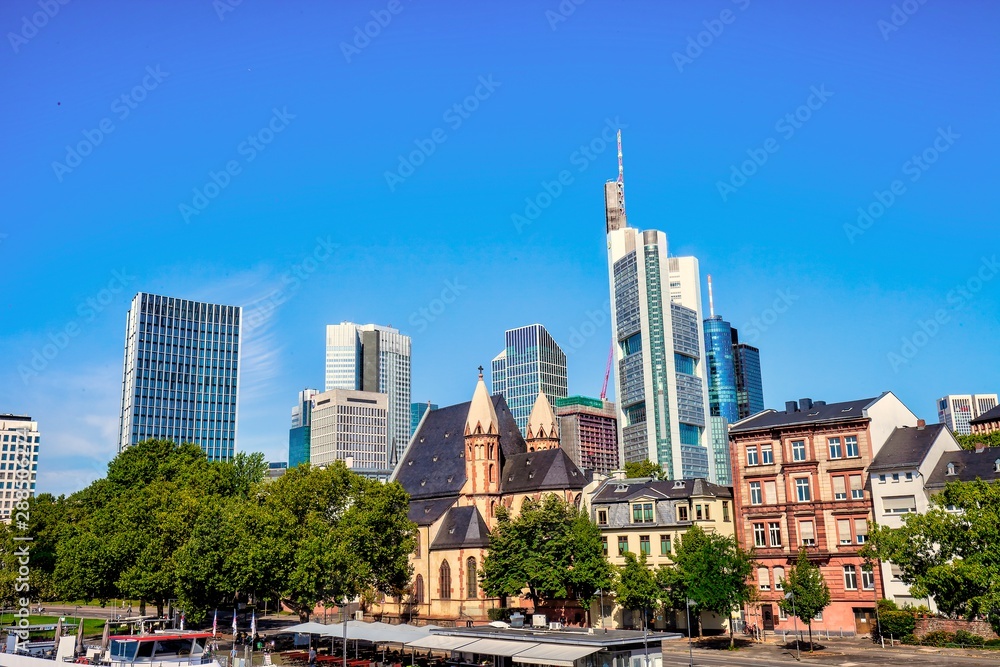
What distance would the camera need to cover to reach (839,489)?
74.6m

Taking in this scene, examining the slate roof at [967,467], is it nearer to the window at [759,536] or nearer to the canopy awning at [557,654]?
the window at [759,536]

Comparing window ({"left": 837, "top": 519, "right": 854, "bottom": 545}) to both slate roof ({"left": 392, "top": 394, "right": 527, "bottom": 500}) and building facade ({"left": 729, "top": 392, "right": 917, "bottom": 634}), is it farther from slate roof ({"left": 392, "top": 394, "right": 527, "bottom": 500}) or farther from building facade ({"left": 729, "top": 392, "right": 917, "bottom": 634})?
slate roof ({"left": 392, "top": 394, "right": 527, "bottom": 500})

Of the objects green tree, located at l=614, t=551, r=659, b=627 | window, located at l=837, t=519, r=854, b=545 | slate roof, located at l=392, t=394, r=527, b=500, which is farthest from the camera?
slate roof, located at l=392, t=394, r=527, b=500

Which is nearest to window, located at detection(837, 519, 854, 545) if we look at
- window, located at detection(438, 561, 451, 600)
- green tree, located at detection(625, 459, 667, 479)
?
window, located at detection(438, 561, 451, 600)

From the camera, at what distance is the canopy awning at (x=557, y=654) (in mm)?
40781

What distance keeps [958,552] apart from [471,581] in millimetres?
52828

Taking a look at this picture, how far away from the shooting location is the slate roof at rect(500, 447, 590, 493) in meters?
97.7

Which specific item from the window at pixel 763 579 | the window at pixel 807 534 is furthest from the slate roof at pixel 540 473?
Result: the window at pixel 807 534

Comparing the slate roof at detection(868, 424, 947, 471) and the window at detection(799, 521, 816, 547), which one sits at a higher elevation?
the slate roof at detection(868, 424, 947, 471)

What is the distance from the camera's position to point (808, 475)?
76.2m

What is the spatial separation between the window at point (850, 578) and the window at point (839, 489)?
5659mm

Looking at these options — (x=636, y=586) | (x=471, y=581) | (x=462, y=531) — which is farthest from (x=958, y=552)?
(x=462, y=531)

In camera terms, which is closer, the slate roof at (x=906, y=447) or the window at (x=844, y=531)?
the slate roof at (x=906, y=447)

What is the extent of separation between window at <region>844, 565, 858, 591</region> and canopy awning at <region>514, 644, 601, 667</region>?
3870 centimetres
